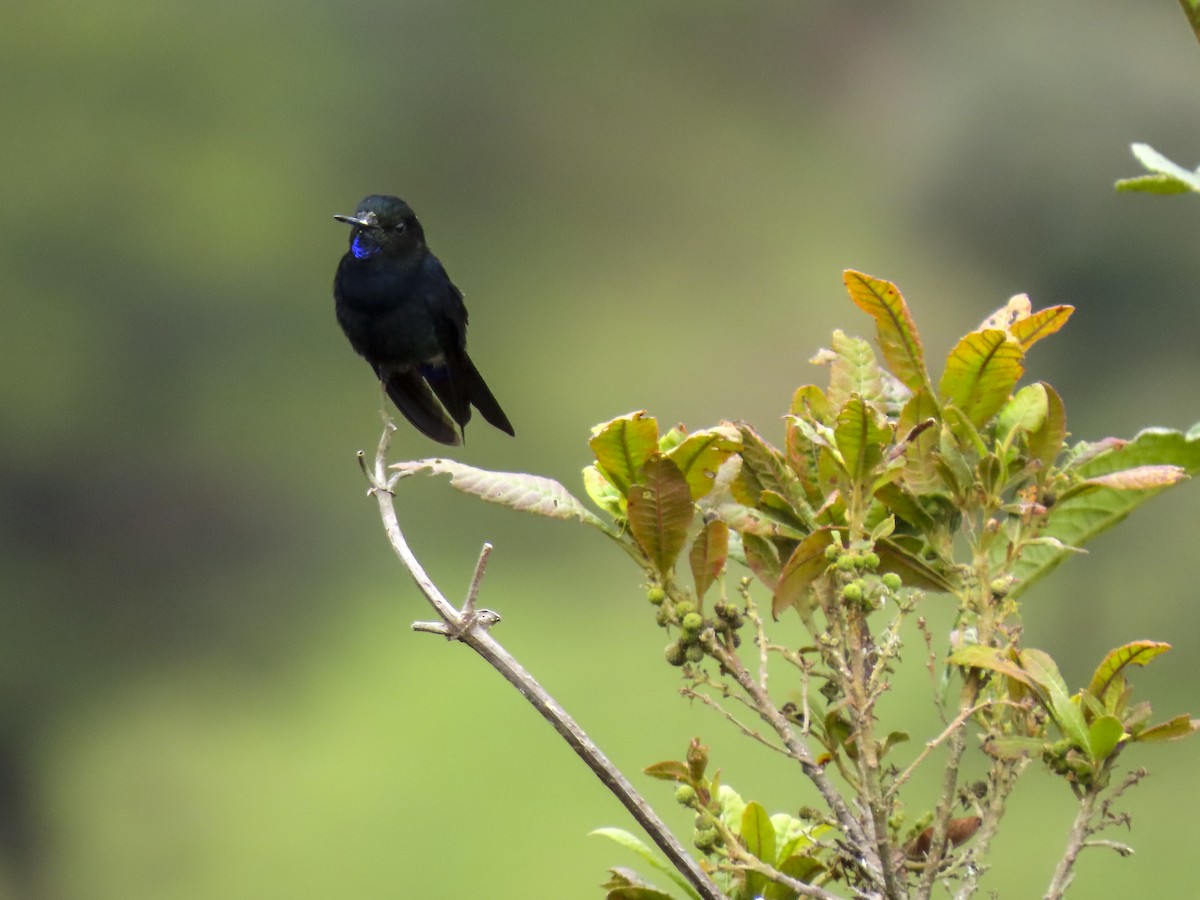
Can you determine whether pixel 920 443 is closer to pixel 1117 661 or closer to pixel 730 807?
pixel 1117 661

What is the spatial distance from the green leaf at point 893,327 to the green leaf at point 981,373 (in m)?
0.01

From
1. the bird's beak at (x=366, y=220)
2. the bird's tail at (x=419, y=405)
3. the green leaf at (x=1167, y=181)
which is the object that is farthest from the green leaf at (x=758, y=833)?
the bird's beak at (x=366, y=220)

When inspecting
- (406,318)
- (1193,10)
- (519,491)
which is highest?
(406,318)

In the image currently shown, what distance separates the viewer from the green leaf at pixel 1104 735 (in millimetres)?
649

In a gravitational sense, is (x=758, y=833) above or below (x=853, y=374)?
below

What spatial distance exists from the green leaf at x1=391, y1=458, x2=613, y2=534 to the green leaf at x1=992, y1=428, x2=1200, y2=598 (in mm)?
216

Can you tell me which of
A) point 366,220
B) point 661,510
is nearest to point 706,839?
point 661,510

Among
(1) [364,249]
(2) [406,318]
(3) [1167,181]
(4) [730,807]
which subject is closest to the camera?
(3) [1167,181]

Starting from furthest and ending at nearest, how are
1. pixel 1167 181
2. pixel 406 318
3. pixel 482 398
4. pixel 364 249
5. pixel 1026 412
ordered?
pixel 364 249 < pixel 406 318 < pixel 482 398 < pixel 1026 412 < pixel 1167 181

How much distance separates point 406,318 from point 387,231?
19cm

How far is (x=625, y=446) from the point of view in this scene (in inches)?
27.3

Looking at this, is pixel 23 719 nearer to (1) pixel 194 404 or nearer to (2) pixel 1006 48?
(1) pixel 194 404

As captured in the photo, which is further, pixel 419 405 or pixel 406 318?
pixel 406 318

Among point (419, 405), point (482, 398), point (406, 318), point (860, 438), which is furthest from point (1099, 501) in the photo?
point (406, 318)
